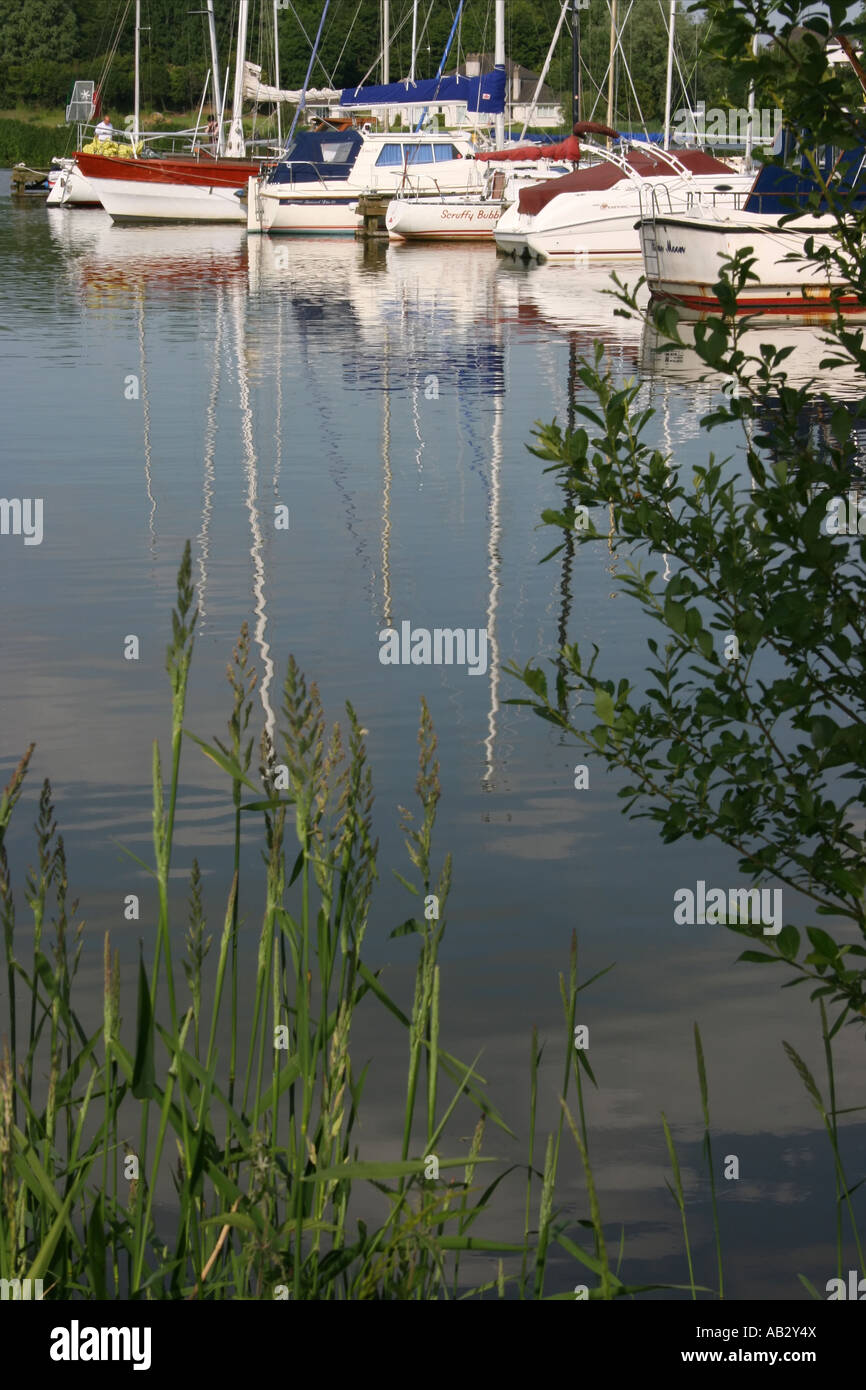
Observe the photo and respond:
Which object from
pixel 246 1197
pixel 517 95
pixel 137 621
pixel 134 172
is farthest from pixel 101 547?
pixel 517 95

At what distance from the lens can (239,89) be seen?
2212 inches

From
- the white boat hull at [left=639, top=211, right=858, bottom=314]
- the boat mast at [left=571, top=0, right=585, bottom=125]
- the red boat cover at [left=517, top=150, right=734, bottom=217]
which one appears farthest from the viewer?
the boat mast at [left=571, top=0, right=585, bottom=125]

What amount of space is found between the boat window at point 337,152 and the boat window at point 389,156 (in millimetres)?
1286

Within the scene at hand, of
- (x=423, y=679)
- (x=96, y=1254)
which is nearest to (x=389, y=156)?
(x=423, y=679)

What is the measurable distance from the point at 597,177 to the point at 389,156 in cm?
1309

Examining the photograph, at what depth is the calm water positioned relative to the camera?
4.71 metres

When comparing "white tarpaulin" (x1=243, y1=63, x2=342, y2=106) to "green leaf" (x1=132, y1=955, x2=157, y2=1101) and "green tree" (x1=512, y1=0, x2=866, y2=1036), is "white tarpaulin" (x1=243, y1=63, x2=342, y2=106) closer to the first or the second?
"green tree" (x1=512, y1=0, x2=866, y2=1036)

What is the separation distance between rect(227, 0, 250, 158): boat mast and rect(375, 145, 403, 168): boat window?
18.3ft

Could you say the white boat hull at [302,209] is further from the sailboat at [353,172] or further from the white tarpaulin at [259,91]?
the white tarpaulin at [259,91]

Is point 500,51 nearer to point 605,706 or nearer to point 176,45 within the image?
point 605,706

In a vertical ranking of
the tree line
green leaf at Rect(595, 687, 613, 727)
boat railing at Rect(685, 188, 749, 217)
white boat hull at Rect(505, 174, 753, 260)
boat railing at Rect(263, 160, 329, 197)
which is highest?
the tree line

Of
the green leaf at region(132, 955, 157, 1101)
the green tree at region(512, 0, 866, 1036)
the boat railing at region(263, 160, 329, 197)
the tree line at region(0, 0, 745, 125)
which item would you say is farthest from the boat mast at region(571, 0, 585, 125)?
the tree line at region(0, 0, 745, 125)

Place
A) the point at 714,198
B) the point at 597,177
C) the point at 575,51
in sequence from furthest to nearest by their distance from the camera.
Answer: the point at 575,51 < the point at 597,177 < the point at 714,198
